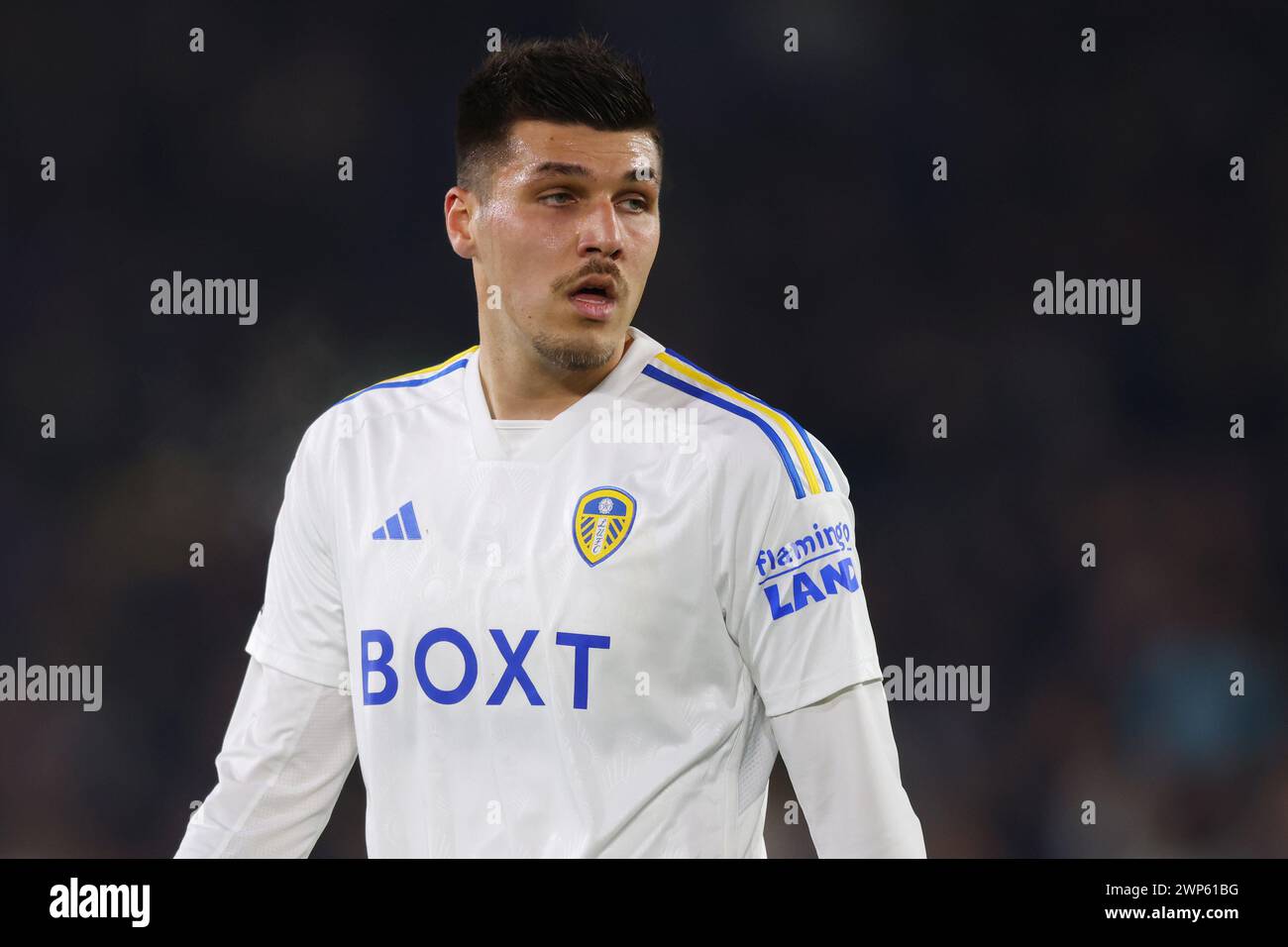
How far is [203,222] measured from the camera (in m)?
3.20

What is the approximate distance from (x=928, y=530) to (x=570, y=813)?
171cm

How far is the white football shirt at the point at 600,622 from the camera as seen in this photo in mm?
2006

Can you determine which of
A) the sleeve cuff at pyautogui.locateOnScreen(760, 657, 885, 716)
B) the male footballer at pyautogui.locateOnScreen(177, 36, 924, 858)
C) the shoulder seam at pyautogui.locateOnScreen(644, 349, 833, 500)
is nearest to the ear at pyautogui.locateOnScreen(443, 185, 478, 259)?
the male footballer at pyautogui.locateOnScreen(177, 36, 924, 858)

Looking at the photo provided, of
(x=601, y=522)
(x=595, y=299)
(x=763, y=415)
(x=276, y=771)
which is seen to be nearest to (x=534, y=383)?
(x=595, y=299)

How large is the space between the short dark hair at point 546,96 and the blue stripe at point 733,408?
368 millimetres

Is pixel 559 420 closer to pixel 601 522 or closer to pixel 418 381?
pixel 601 522

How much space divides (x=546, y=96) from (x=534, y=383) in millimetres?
471

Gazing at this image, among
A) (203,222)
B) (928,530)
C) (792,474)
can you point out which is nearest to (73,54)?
(203,222)

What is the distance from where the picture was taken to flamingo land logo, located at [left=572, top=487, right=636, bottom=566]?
207cm

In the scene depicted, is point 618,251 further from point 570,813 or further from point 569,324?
point 570,813

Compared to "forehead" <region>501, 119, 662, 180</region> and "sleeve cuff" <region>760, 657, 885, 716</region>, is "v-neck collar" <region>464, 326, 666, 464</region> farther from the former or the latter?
"sleeve cuff" <region>760, 657, 885, 716</region>

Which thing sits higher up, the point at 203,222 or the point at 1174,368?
the point at 203,222

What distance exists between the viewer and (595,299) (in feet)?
7.07

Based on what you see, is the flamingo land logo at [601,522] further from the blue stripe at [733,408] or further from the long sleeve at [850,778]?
the long sleeve at [850,778]
